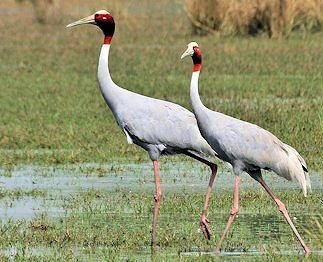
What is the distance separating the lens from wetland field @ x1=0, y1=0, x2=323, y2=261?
9.02 meters

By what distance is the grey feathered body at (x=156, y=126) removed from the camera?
9906 mm

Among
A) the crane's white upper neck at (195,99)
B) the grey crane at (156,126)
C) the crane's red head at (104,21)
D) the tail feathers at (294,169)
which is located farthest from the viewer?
the crane's red head at (104,21)

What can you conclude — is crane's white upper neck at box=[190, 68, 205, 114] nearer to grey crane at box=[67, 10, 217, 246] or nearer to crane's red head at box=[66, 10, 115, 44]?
grey crane at box=[67, 10, 217, 246]

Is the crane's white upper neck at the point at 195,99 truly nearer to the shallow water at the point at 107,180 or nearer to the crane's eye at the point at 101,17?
the crane's eye at the point at 101,17

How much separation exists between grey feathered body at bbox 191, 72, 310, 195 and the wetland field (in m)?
0.49

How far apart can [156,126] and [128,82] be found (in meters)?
9.28

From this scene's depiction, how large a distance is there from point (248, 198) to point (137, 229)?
158 centimetres

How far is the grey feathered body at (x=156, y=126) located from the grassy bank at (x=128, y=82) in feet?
8.77

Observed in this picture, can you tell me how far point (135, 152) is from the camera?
13414 millimetres

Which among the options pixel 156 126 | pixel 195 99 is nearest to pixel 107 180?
pixel 156 126

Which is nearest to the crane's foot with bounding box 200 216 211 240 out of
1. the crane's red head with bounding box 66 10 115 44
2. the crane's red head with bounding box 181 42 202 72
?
the crane's red head with bounding box 181 42 202 72

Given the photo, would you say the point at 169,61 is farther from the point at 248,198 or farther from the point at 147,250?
the point at 147,250

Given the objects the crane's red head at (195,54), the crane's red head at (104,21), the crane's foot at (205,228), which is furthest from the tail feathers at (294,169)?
the crane's red head at (104,21)

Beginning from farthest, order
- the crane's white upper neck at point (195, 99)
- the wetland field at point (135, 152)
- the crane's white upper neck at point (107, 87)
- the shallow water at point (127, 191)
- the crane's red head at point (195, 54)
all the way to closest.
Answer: the crane's white upper neck at point (107, 87) → the crane's red head at point (195, 54) → the crane's white upper neck at point (195, 99) → the wetland field at point (135, 152) → the shallow water at point (127, 191)
